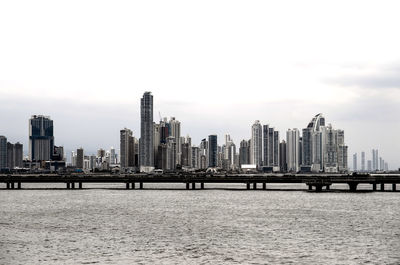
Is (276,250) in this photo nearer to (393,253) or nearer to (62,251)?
(393,253)

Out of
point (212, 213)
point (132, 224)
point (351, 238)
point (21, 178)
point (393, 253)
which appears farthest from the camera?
point (21, 178)

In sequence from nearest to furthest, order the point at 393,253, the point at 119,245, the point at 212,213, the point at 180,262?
the point at 180,262 < the point at 393,253 < the point at 119,245 < the point at 212,213

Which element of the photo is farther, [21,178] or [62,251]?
[21,178]

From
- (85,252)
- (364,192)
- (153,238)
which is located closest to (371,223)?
(153,238)

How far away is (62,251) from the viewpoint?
53.4m

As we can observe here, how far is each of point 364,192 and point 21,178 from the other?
11154cm

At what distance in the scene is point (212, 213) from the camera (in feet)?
318

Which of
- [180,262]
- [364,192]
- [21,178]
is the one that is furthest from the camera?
[21,178]

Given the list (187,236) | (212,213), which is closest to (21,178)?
(212,213)

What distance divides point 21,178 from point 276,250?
14045 cm

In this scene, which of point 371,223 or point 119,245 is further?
point 371,223

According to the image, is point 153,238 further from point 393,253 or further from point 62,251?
point 393,253

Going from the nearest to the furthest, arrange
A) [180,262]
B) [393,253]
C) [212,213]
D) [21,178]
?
[180,262], [393,253], [212,213], [21,178]

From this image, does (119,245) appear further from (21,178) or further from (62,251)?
(21,178)
